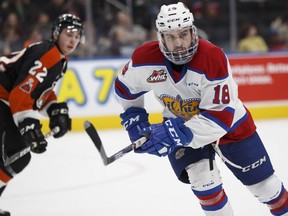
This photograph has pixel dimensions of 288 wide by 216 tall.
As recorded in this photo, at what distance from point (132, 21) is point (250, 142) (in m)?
5.22

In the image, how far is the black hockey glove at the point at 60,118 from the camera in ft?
12.8

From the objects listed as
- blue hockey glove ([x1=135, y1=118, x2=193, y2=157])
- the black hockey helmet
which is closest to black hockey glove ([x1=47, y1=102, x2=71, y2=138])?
the black hockey helmet

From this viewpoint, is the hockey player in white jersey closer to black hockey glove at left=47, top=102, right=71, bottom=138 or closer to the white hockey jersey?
the white hockey jersey

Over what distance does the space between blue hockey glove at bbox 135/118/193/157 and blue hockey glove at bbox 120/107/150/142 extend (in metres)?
0.28

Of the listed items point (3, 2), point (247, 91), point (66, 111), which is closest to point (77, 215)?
point (66, 111)

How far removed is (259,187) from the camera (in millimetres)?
2900

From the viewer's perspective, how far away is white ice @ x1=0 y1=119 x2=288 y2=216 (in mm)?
3922

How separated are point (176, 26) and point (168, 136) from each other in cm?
49

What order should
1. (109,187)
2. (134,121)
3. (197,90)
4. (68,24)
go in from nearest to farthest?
(197,90)
(134,121)
(68,24)
(109,187)

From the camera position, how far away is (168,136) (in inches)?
106

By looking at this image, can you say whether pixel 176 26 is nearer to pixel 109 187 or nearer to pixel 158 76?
pixel 158 76

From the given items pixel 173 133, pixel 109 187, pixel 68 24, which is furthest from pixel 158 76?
pixel 109 187

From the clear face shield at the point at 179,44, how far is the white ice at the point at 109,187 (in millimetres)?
1335

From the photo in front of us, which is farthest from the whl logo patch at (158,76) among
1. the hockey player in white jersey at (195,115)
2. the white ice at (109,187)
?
the white ice at (109,187)
